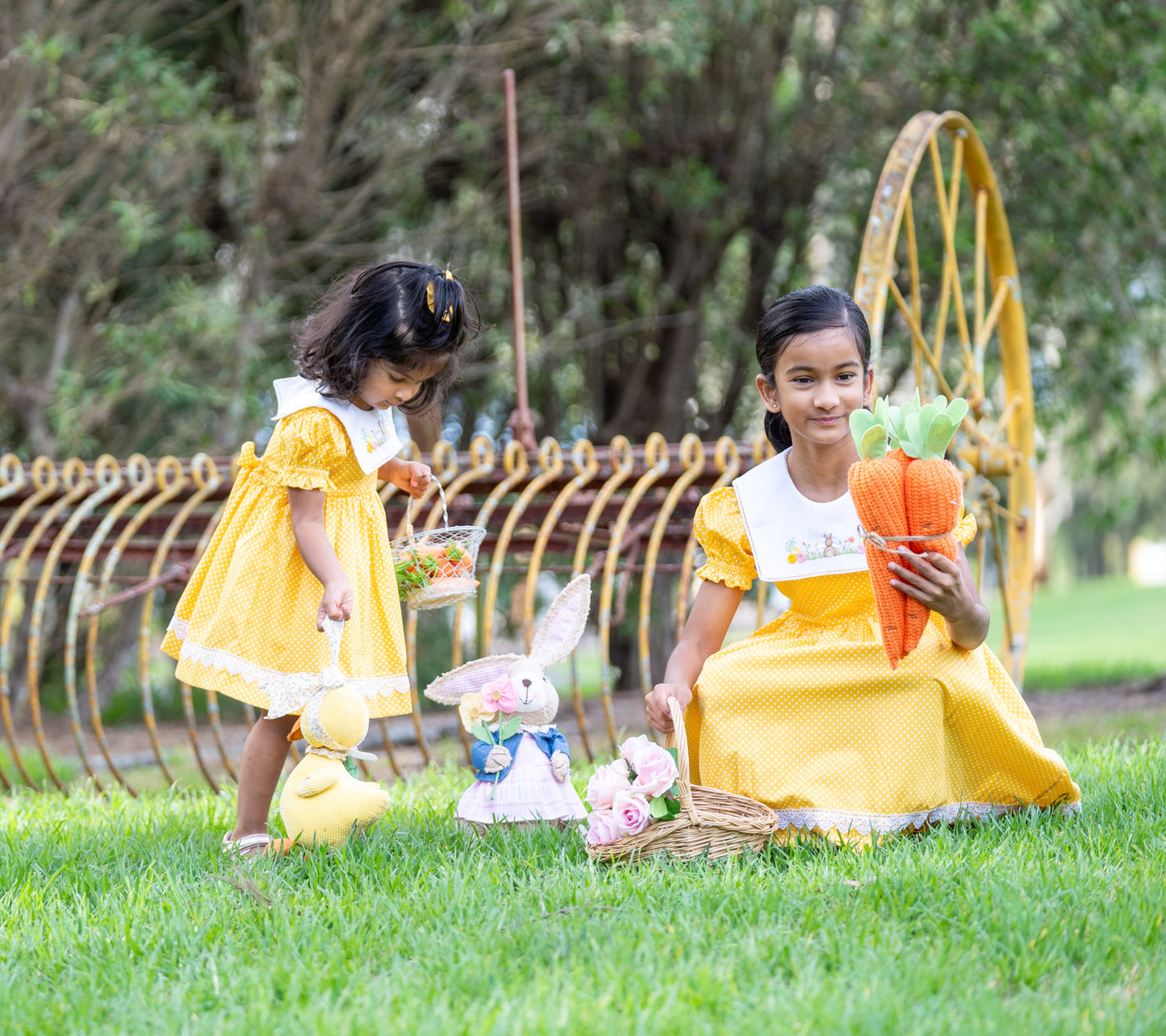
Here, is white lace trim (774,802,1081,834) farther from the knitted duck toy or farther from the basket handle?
the knitted duck toy

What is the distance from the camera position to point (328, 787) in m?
2.43

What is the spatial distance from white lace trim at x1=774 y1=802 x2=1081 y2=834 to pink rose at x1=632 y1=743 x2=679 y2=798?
0.24m

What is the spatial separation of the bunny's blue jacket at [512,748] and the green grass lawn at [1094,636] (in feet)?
16.9

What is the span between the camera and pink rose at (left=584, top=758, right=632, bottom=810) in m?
2.22

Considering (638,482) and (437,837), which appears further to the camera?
(638,482)

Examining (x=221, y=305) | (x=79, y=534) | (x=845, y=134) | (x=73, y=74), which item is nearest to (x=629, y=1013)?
(x=79, y=534)

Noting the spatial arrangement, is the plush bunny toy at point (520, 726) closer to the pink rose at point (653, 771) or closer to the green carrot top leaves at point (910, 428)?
the pink rose at point (653, 771)

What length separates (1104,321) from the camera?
6332 mm

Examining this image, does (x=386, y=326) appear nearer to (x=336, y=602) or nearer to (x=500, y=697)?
(x=336, y=602)

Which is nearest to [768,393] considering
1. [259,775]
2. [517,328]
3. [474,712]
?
[474,712]

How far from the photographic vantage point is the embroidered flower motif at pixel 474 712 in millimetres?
2510

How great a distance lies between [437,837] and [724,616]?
0.72 meters

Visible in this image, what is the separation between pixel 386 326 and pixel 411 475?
390mm

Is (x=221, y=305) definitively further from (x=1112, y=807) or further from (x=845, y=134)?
(x=1112, y=807)
